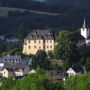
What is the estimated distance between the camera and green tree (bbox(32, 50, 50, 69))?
306ft

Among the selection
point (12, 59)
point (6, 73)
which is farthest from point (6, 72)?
point (12, 59)

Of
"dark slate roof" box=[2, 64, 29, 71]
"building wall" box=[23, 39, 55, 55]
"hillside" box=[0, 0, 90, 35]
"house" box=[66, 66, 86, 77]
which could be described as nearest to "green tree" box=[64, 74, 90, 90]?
"house" box=[66, 66, 86, 77]

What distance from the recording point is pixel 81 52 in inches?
3802

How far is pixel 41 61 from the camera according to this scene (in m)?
93.2

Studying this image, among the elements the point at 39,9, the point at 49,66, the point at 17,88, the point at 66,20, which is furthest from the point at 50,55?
the point at 39,9

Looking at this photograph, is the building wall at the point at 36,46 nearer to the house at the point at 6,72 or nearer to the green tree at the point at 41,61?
the green tree at the point at 41,61

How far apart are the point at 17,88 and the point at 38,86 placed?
2074 millimetres

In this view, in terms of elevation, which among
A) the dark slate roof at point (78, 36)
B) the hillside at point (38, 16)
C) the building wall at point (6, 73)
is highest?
the hillside at point (38, 16)

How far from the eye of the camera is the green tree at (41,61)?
93.2 m

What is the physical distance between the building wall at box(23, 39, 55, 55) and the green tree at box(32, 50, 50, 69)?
216 inches

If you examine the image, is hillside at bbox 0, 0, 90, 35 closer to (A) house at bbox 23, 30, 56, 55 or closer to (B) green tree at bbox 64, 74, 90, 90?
(A) house at bbox 23, 30, 56, 55

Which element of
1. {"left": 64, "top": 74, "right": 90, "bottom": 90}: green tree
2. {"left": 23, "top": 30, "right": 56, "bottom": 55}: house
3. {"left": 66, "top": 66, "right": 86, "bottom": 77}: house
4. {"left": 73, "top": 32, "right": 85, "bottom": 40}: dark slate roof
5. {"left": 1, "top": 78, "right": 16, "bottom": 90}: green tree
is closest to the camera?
{"left": 64, "top": 74, "right": 90, "bottom": 90}: green tree

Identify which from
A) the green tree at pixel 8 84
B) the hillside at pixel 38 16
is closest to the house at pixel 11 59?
the green tree at pixel 8 84

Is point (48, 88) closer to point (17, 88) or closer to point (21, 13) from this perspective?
point (17, 88)
